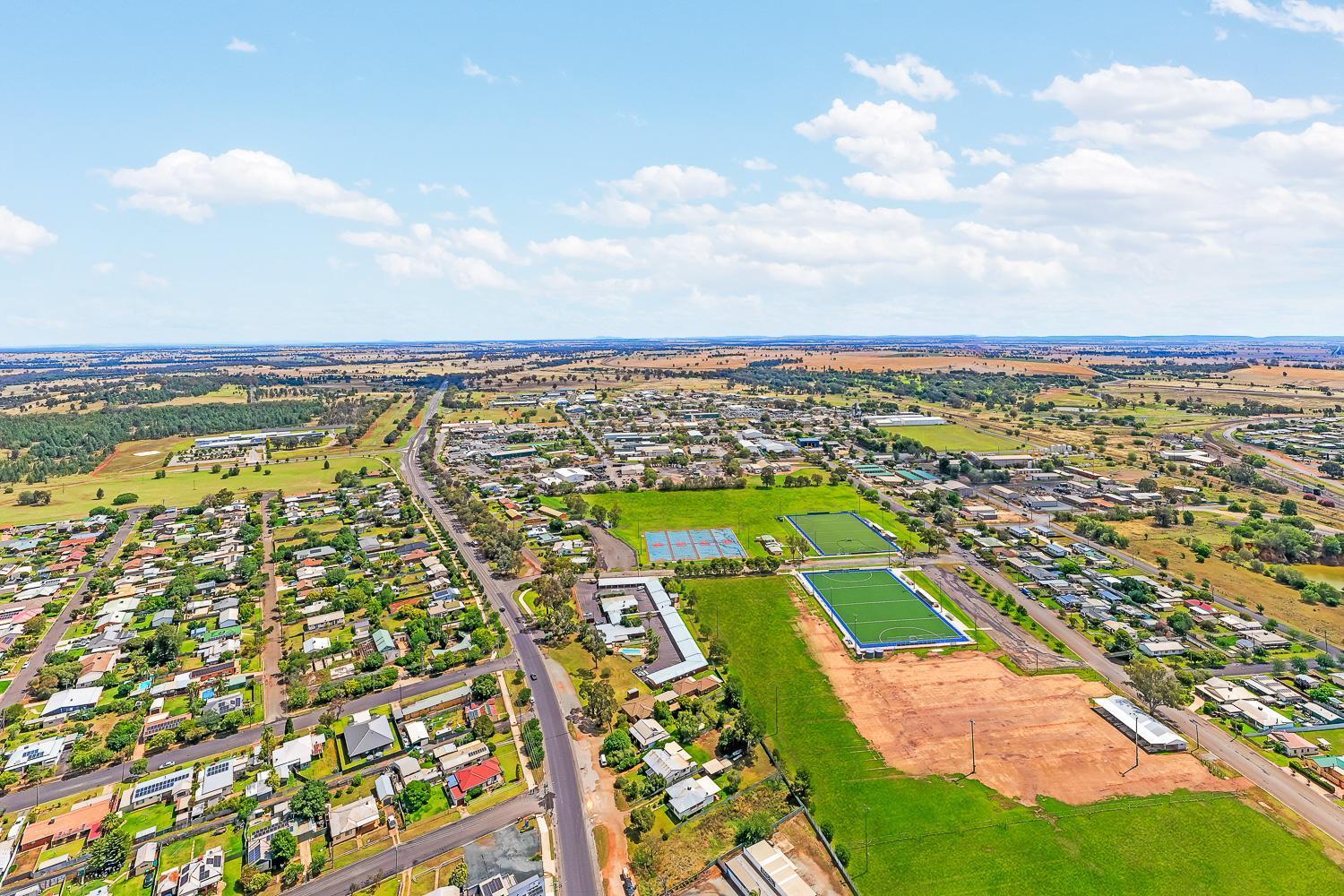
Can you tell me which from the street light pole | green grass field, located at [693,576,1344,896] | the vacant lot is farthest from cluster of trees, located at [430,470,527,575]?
the vacant lot

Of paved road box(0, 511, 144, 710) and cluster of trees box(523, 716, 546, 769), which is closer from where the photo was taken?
cluster of trees box(523, 716, 546, 769)

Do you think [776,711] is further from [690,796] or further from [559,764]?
[559,764]

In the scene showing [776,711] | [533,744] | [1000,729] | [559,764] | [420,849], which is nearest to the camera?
[420,849]

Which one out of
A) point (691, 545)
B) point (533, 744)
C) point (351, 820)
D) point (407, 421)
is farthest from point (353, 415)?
point (351, 820)

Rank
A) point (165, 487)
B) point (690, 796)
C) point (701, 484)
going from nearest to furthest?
1. point (690, 796)
2. point (701, 484)
3. point (165, 487)

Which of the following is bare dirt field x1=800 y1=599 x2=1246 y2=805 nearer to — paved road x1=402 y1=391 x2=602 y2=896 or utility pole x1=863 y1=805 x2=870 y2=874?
utility pole x1=863 y1=805 x2=870 y2=874

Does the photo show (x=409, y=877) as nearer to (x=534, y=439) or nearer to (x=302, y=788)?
(x=302, y=788)

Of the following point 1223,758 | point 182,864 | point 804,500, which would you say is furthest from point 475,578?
point 1223,758
